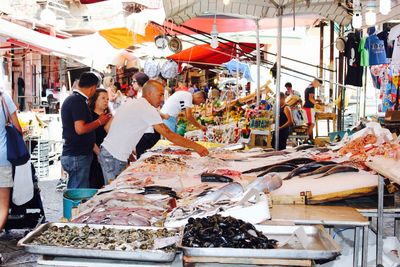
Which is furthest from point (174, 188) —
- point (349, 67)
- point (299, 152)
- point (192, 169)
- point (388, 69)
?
point (388, 69)

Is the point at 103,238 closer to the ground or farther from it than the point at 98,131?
closer to the ground

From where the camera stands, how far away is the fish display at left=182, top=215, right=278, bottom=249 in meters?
2.66

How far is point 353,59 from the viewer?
10.3 metres

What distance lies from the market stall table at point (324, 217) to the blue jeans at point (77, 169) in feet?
12.0

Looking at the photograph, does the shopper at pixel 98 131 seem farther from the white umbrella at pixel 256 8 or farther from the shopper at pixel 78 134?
the white umbrella at pixel 256 8

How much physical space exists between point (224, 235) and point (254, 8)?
690 cm

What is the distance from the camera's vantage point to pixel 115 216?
321 cm

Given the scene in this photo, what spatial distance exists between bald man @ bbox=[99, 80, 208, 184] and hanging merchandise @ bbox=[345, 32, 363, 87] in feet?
16.4

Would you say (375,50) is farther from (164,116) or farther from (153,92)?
(153,92)

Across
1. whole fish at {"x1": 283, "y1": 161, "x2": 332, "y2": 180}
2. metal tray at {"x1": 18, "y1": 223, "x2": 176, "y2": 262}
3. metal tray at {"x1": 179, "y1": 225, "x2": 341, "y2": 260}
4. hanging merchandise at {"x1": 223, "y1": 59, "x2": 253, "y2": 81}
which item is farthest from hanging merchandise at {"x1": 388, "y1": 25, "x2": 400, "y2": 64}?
hanging merchandise at {"x1": 223, "y1": 59, "x2": 253, "y2": 81}

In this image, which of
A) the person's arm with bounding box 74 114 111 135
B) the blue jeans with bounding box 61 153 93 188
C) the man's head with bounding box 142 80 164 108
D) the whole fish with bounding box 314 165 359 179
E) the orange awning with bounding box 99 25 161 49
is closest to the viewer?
the whole fish with bounding box 314 165 359 179

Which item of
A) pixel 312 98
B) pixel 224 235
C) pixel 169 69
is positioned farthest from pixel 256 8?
pixel 312 98

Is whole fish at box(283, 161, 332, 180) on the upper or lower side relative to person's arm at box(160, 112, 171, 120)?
lower

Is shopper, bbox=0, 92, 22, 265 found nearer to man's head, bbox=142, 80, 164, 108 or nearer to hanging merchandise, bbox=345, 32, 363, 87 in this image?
man's head, bbox=142, 80, 164, 108
